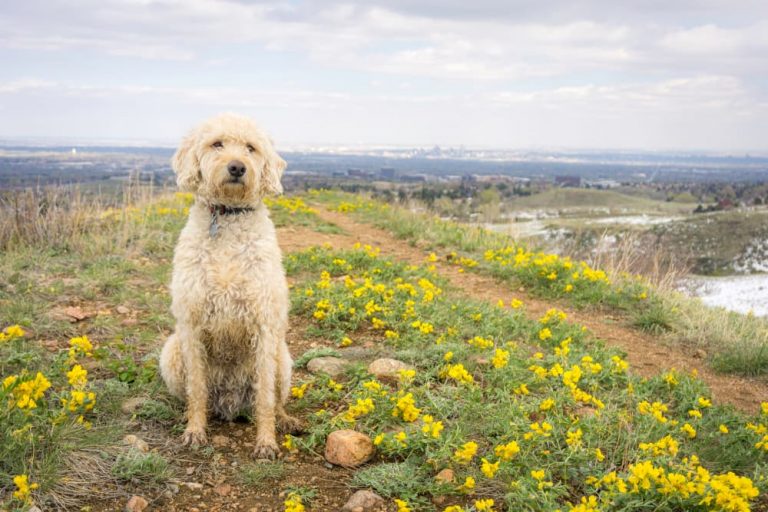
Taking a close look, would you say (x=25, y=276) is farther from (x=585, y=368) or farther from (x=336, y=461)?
(x=585, y=368)

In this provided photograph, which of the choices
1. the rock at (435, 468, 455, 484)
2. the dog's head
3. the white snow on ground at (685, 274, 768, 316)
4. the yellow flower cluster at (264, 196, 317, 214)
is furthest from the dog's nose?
the white snow on ground at (685, 274, 768, 316)

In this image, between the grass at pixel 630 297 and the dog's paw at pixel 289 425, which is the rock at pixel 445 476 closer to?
the dog's paw at pixel 289 425

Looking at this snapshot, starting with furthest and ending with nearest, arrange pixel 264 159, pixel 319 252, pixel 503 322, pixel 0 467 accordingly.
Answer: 1. pixel 319 252
2. pixel 503 322
3. pixel 264 159
4. pixel 0 467

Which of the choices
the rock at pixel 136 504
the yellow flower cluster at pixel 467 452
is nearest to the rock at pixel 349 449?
the yellow flower cluster at pixel 467 452

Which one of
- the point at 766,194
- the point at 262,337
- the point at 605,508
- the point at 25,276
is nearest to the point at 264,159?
the point at 262,337

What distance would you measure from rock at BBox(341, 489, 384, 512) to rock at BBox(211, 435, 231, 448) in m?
1.01

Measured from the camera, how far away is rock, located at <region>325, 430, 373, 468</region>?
11.2 feet

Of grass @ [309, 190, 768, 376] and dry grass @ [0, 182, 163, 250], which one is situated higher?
dry grass @ [0, 182, 163, 250]

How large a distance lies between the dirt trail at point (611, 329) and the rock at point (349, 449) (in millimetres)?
2949

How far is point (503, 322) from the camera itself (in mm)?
5816

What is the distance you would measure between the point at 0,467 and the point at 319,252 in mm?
5914

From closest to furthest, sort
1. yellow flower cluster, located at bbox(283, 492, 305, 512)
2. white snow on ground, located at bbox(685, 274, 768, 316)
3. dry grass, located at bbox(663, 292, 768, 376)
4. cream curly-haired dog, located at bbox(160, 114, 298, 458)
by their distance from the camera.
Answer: yellow flower cluster, located at bbox(283, 492, 305, 512)
cream curly-haired dog, located at bbox(160, 114, 298, 458)
dry grass, located at bbox(663, 292, 768, 376)
white snow on ground, located at bbox(685, 274, 768, 316)

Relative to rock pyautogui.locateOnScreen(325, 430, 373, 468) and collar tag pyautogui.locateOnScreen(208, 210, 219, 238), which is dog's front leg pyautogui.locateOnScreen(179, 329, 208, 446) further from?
rock pyautogui.locateOnScreen(325, 430, 373, 468)

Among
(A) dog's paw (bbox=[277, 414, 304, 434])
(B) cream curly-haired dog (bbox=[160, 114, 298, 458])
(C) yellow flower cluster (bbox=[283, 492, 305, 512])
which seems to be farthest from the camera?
(A) dog's paw (bbox=[277, 414, 304, 434])
